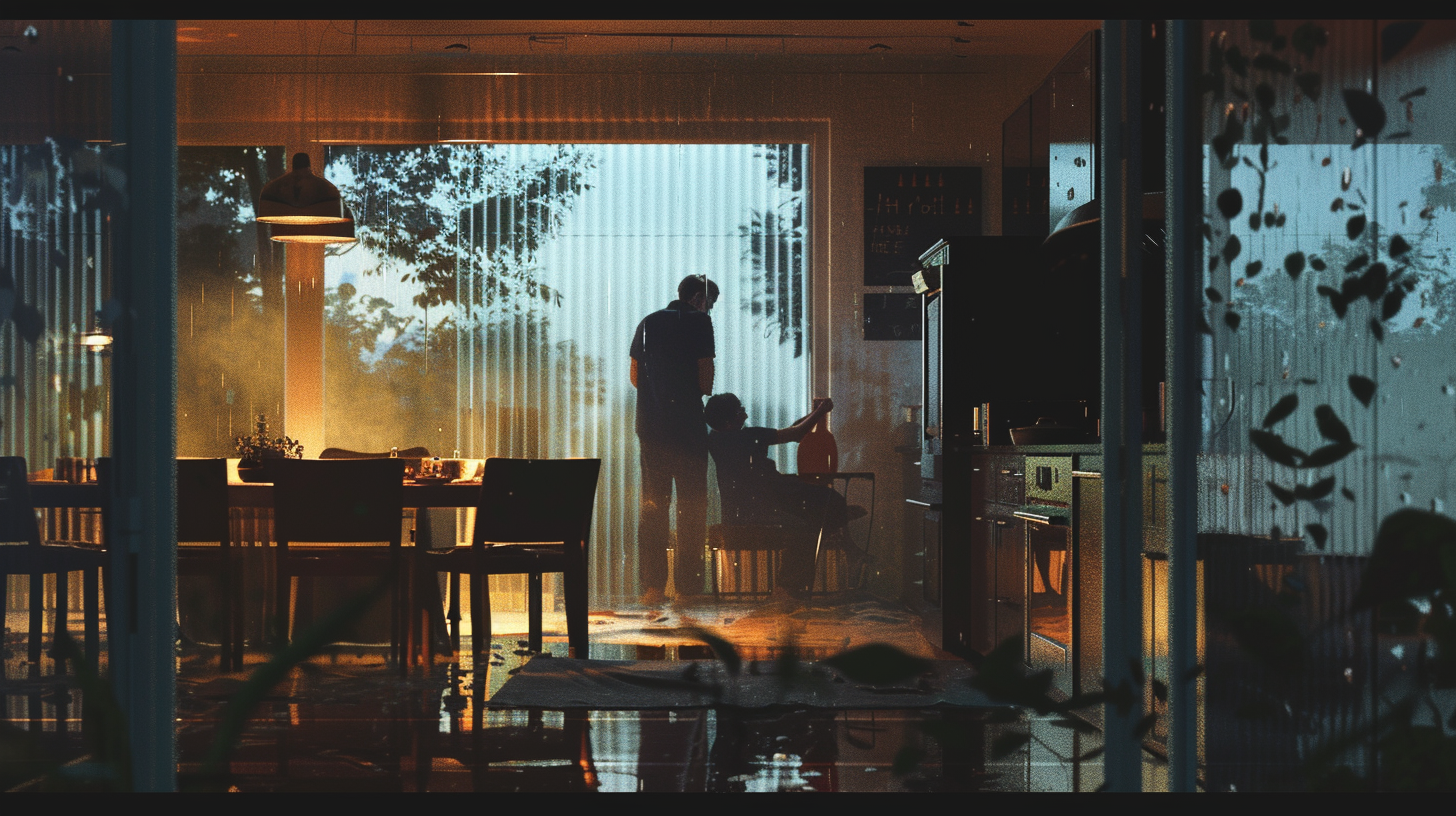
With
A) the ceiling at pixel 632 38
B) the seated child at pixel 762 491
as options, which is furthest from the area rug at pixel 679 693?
the ceiling at pixel 632 38

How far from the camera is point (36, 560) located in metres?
1.46

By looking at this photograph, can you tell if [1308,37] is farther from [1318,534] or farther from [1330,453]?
[1318,534]

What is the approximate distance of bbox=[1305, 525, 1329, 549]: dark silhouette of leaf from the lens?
152 centimetres

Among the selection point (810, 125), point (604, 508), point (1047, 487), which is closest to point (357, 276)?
point (604, 508)

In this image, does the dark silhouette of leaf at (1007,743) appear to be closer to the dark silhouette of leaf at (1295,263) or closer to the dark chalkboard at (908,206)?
the dark silhouette of leaf at (1295,263)

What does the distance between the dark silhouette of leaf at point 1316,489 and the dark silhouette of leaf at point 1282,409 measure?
0.09m

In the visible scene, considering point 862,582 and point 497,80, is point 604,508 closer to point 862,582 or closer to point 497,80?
point 862,582

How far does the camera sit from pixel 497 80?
239 inches

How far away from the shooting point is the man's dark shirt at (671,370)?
5.86 m

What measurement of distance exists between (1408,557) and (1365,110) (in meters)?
0.56

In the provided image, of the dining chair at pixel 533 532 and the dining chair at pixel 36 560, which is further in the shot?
the dining chair at pixel 533 532

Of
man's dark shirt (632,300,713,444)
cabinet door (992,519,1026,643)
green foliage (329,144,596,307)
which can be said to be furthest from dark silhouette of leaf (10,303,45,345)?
→ green foliage (329,144,596,307)

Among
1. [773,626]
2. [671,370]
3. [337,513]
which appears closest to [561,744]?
[337,513]

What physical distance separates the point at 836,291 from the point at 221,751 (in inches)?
196
